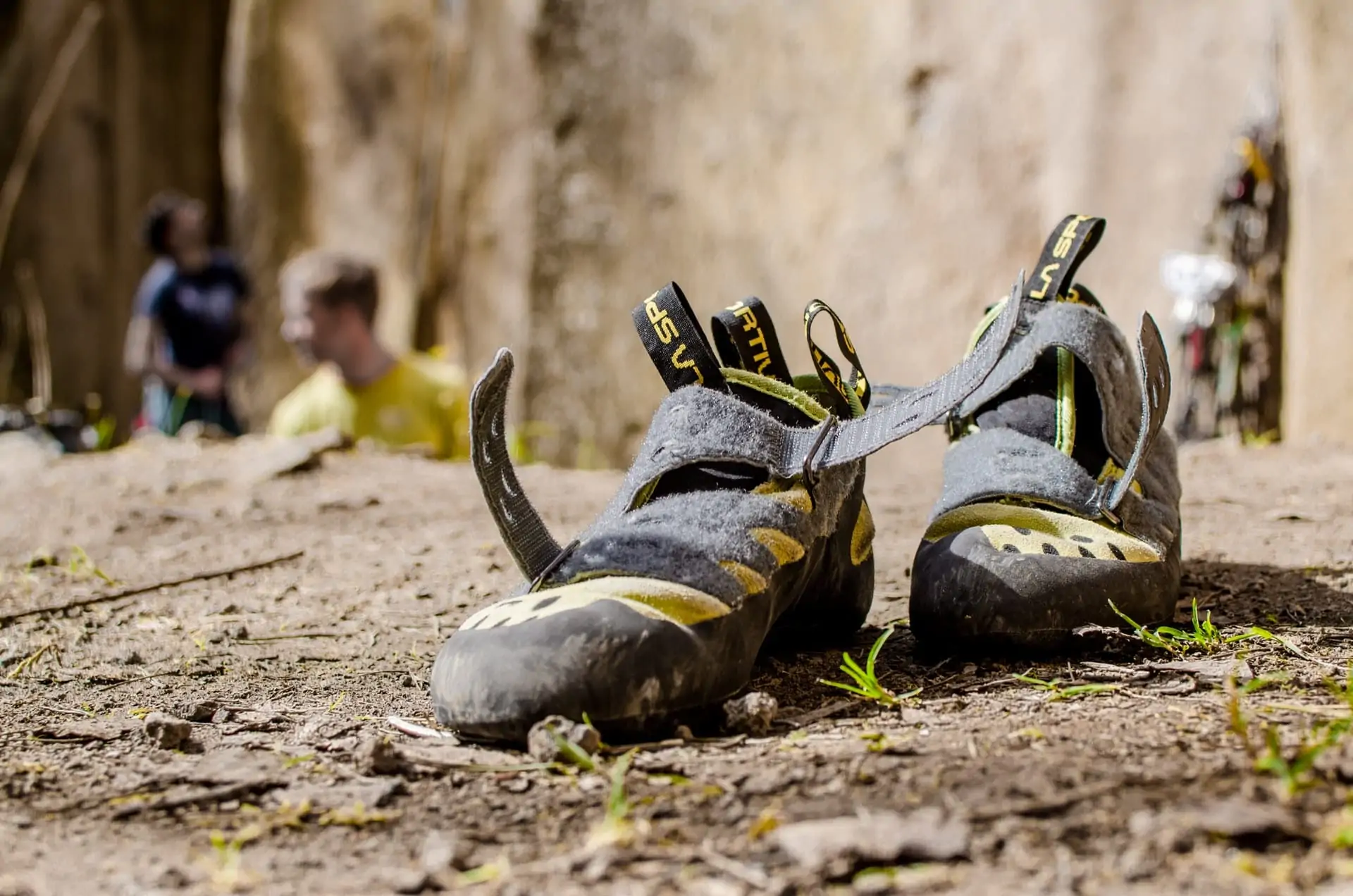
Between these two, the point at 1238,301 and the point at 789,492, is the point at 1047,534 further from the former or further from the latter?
the point at 1238,301

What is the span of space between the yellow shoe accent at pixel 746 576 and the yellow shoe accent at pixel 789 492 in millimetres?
93

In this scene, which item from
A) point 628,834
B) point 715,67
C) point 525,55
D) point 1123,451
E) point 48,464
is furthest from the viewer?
point 525,55

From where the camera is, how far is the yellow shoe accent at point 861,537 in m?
1.39

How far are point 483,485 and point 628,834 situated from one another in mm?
443

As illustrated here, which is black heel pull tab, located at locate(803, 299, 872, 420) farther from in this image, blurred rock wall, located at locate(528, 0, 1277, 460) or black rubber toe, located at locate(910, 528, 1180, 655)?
blurred rock wall, located at locate(528, 0, 1277, 460)

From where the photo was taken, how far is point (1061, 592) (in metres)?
1.25

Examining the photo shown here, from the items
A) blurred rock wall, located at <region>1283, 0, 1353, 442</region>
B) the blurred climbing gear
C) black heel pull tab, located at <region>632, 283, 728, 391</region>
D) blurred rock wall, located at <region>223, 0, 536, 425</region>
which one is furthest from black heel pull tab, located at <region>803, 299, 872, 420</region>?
blurred rock wall, located at <region>223, 0, 536, 425</region>

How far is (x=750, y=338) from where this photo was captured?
51.7 inches

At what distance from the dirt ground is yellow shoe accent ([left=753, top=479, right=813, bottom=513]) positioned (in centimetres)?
A: 18

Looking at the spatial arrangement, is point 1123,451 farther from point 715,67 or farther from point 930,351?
point 715,67

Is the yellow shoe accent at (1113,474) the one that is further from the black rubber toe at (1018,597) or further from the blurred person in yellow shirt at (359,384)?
the blurred person in yellow shirt at (359,384)

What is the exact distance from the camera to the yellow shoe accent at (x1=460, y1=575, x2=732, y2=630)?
1.06 meters

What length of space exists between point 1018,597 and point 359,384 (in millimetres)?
2965

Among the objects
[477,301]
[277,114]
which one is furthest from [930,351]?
[277,114]
